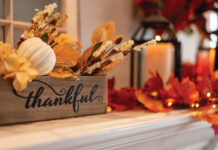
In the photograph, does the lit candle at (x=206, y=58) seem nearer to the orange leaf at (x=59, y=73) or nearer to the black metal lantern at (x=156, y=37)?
the black metal lantern at (x=156, y=37)

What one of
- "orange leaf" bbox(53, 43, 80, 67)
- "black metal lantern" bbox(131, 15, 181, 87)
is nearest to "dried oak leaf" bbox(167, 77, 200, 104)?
"black metal lantern" bbox(131, 15, 181, 87)

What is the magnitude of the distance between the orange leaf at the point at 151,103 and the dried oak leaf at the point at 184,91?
0.05m

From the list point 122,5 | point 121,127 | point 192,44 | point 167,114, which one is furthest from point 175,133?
point 192,44

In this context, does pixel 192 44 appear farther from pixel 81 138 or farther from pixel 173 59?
pixel 81 138

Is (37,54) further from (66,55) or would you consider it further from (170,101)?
(170,101)

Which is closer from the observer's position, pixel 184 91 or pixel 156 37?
pixel 184 91

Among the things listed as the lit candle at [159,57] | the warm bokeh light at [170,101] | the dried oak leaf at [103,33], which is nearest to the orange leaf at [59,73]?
the dried oak leaf at [103,33]

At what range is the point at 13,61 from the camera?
40cm

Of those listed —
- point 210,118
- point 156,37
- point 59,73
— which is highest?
point 156,37

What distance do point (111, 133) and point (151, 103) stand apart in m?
0.23

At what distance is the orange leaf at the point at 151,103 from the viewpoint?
2.04 ft

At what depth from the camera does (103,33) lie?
1.98ft

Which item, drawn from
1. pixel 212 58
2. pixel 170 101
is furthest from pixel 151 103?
pixel 212 58

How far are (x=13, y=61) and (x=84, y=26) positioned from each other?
17.8 inches
